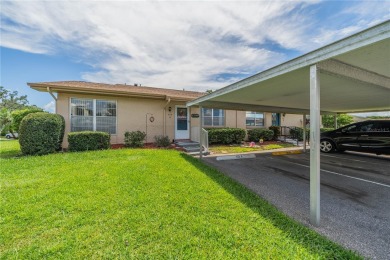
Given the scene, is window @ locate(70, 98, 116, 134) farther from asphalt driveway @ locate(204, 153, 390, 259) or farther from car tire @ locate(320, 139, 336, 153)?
car tire @ locate(320, 139, 336, 153)

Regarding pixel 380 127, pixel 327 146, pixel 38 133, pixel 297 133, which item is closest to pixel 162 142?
pixel 38 133

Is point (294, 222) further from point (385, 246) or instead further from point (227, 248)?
point (227, 248)

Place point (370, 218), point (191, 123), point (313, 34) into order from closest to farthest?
point (370, 218), point (313, 34), point (191, 123)

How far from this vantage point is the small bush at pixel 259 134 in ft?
42.4

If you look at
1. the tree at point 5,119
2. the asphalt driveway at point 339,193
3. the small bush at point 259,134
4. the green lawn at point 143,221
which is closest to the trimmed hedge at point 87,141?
the green lawn at point 143,221

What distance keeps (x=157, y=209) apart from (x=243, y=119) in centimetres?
1142

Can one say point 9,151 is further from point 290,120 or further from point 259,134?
point 290,120

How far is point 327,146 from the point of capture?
932 cm

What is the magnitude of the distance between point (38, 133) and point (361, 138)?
1401 cm

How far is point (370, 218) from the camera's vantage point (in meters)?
3.07

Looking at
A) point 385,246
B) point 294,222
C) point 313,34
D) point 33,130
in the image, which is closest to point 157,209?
point 294,222

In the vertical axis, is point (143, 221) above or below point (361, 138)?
below

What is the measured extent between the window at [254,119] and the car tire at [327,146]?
5.23 m

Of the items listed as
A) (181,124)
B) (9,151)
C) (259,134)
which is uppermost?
(181,124)
